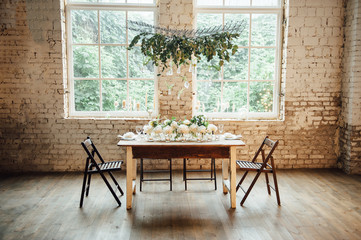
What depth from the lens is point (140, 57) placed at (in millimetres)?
6000

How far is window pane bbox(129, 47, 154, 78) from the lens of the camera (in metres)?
5.99

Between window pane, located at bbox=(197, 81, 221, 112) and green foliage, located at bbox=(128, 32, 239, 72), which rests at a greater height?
green foliage, located at bbox=(128, 32, 239, 72)

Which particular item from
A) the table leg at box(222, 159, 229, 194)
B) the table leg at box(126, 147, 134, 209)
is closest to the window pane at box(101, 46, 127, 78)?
the table leg at box(126, 147, 134, 209)

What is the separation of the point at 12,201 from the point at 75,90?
2342mm

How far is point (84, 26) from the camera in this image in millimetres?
5926

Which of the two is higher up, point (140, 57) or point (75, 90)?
point (140, 57)

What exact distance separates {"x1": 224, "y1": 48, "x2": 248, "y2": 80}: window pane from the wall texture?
0.72 meters

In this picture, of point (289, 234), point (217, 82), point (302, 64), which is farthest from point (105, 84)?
point (289, 234)

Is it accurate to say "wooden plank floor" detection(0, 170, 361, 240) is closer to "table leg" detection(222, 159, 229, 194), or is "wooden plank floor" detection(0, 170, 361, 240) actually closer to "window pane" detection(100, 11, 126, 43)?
"table leg" detection(222, 159, 229, 194)

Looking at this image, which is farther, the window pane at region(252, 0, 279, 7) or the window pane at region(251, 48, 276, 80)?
the window pane at region(251, 48, 276, 80)

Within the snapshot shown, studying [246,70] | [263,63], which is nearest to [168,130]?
[246,70]

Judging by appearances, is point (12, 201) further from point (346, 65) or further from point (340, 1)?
point (340, 1)

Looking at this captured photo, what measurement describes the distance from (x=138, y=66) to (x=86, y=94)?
112 cm

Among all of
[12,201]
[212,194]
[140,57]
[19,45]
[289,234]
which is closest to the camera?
[289,234]
